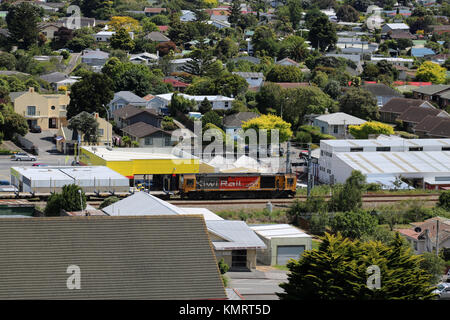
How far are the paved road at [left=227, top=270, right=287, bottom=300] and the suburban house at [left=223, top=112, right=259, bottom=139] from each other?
98.5 feet

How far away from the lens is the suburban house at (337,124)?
6391 centimetres

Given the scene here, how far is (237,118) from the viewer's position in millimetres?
63438

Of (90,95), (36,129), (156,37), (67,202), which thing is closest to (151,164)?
(67,202)

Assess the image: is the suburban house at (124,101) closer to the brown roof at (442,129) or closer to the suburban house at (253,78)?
the suburban house at (253,78)

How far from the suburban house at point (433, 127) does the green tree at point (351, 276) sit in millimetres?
40572

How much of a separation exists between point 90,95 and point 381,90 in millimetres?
29523

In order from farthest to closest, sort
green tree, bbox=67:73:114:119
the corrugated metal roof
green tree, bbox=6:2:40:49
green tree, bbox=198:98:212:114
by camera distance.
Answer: green tree, bbox=6:2:40:49 → green tree, bbox=198:98:212:114 → green tree, bbox=67:73:114:119 → the corrugated metal roof

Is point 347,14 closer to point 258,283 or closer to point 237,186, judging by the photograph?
point 237,186

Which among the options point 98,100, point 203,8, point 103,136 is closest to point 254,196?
point 103,136

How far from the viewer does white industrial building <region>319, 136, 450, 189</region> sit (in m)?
48.4

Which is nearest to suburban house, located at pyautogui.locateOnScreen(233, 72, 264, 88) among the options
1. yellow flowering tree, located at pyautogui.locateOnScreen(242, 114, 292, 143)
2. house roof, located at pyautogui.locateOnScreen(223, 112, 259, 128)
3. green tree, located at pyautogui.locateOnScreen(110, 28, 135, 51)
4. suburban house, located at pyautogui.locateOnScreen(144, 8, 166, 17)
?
house roof, located at pyautogui.locateOnScreen(223, 112, 259, 128)

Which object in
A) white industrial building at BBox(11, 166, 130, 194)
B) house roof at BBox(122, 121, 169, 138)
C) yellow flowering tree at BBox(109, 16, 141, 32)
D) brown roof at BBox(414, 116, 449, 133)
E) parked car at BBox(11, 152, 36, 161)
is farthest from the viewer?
yellow flowering tree at BBox(109, 16, 141, 32)

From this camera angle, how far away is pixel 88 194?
132 feet

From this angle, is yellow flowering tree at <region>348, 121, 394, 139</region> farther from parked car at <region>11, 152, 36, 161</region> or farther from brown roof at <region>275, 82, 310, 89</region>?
parked car at <region>11, 152, 36, 161</region>
